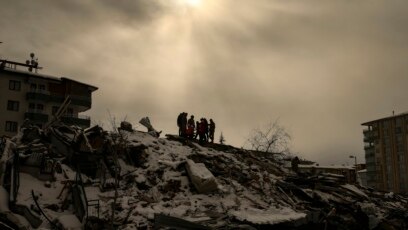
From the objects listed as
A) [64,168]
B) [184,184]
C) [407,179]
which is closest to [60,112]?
[64,168]

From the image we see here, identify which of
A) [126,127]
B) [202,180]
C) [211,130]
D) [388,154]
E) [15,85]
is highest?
[15,85]

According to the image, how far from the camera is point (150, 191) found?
47.5 ft

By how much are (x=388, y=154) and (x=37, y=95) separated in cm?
6275

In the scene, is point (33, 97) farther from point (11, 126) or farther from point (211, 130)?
point (211, 130)

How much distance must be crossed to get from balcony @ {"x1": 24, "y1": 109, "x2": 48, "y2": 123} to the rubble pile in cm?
3073

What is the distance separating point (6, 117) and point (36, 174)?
35218 mm

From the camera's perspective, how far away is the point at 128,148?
55.0 ft

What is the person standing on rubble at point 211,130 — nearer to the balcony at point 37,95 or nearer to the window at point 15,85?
the balcony at point 37,95

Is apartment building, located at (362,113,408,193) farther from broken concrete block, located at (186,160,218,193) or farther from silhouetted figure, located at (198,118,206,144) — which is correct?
broken concrete block, located at (186,160,218,193)

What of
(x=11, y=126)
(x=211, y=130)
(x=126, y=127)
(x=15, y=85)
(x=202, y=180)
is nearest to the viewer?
(x=202, y=180)

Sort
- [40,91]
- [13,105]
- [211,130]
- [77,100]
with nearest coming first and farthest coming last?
1. [211,130]
2. [13,105]
3. [40,91]
4. [77,100]

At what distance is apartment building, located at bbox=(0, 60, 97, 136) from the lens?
45.7m

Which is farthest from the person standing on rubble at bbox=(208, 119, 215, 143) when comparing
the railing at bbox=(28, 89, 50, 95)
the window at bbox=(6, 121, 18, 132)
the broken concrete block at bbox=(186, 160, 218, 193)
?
the railing at bbox=(28, 89, 50, 95)

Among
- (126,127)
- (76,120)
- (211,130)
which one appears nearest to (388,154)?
(76,120)
